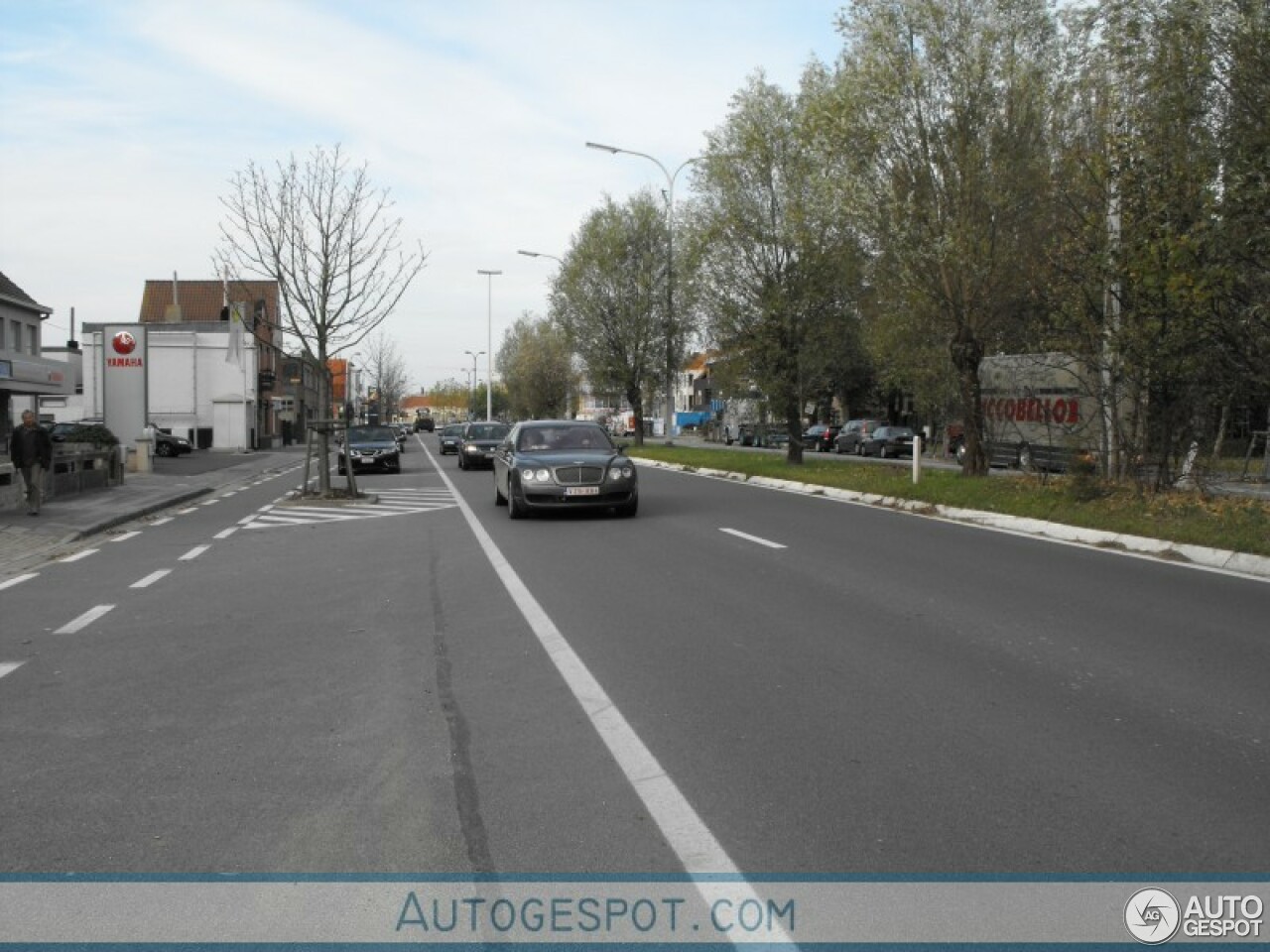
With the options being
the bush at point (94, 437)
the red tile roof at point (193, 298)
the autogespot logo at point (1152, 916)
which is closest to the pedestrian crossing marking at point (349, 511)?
the bush at point (94, 437)

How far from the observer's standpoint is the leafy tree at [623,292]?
5059 centimetres

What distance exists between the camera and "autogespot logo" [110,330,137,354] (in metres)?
33.6

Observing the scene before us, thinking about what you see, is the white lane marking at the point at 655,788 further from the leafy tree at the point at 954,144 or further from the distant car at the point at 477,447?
the distant car at the point at 477,447

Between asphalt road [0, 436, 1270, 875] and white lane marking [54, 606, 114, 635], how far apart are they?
65mm

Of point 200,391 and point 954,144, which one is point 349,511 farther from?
point 200,391

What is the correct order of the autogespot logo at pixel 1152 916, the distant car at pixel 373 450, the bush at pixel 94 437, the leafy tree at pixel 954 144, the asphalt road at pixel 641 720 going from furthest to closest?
the distant car at pixel 373 450
the bush at pixel 94 437
the leafy tree at pixel 954 144
the asphalt road at pixel 641 720
the autogespot logo at pixel 1152 916

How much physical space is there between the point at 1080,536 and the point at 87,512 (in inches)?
581

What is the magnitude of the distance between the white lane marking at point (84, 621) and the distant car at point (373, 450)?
22463mm

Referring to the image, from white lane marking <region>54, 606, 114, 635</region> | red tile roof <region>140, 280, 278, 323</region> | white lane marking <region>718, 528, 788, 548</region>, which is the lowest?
white lane marking <region>54, 606, 114, 635</region>

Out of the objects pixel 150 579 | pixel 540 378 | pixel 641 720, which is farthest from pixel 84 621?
pixel 540 378

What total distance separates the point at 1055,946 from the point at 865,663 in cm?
348

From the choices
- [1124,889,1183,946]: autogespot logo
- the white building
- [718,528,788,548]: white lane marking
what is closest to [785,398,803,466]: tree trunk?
[718,528,788,548]: white lane marking

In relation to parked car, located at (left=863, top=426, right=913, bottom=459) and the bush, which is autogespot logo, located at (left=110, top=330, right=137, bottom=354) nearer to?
the bush

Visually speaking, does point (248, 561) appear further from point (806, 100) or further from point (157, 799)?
point (806, 100)
